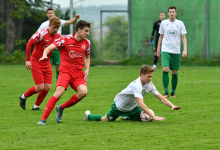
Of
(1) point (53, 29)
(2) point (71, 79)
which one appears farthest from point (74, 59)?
(1) point (53, 29)

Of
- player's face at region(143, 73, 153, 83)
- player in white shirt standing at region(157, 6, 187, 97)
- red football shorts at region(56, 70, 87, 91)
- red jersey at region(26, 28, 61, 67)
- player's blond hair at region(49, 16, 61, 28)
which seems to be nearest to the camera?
player's face at region(143, 73, 153, 83)

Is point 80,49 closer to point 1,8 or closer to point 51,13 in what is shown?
point 51,13

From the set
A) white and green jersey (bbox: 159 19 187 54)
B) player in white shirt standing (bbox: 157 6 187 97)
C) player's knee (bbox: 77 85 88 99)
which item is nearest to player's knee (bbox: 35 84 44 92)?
player's knee (bbox: 77 85 88 99)

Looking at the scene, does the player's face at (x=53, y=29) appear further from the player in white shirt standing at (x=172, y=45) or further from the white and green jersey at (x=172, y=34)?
the white and green jersey at (x=172, y=34)

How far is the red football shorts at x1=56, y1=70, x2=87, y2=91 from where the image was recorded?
5617mm

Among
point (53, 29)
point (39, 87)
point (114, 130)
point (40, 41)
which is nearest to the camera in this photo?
point (114, 130)

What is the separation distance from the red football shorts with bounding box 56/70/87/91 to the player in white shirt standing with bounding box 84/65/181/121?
528mm

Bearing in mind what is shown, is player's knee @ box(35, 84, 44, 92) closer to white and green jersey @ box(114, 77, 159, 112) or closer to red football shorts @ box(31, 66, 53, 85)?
red football shorts @ box(31, 66, 53, 85)

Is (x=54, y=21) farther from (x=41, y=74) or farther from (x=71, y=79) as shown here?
(x=41, y=74)

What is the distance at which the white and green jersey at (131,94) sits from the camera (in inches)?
206

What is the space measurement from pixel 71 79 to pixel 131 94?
102cm

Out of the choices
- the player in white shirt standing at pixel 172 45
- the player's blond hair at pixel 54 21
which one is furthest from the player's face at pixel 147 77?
the player in white shirt standing at pixel 172 45

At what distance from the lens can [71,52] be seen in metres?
5.82

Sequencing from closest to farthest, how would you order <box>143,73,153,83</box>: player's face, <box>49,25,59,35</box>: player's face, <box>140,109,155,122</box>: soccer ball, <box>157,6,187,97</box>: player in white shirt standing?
1. <box>143,73,153,83</box>: player's face
2. <box>140,109,155,122</box>: soccer ball
3. <box>49,25,59,35</box>: player's face
4. <box>157,6,187,97</box>: player in white shirt standing
